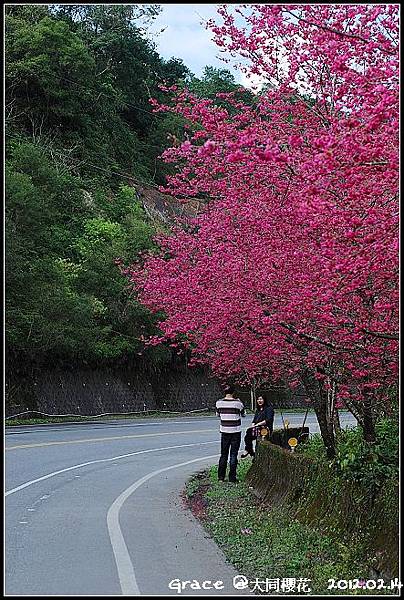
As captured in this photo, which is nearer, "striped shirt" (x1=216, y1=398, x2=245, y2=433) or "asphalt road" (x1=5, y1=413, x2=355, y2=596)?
"asphalt road" (x1=5, y1=413, x2=355, y2=596)

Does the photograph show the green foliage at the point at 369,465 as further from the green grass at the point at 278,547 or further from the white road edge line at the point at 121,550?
the white road edge line at the point at 121,550

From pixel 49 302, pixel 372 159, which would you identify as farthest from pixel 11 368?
pixel 372 159

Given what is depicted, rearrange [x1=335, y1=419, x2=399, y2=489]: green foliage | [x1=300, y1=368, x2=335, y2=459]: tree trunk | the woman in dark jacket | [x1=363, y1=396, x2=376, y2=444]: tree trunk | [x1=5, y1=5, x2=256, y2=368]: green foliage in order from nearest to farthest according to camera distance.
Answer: [x1=335, y1=419, x2=399, y2=489]: green foliage, [x1=363, y1=396, x2=376, y2=444]: tree trunk, [x1=300, y1=368, x2=335, y2=459]: tree trunk, the woman in dark jacket, [x1=5, y1=5, x2=256, y2=368]: green foliage

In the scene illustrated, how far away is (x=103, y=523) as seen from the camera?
1098 centimetres

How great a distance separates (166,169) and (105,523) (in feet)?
153

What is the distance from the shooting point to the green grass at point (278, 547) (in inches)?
298

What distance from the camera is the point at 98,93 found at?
169 ft

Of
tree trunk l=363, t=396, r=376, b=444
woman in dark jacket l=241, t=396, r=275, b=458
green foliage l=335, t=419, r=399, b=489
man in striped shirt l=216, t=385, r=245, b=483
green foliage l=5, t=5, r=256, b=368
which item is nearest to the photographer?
green foliage l=335, t=419, r=399, b=489

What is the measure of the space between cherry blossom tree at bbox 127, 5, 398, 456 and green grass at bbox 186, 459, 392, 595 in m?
1.89

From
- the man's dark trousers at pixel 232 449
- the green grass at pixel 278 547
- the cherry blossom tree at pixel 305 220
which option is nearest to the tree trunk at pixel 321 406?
the cherry blossom tree at pixel 305 220

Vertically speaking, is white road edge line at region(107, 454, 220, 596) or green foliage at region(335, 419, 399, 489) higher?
green foliage at region(335, 419, 399, 489)

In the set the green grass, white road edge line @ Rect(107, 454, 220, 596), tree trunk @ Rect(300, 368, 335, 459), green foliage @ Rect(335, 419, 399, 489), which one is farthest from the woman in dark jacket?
green foliage @ Rect(335, 419, 399, 489)

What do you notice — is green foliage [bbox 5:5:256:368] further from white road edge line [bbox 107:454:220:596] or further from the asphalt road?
white road edge line [bbox 107:454:220:596]

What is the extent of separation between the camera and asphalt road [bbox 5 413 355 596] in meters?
7.80
